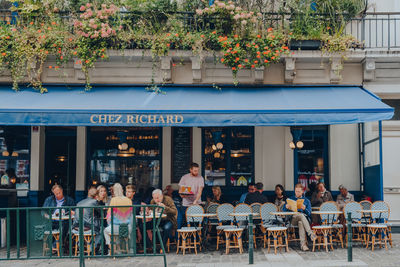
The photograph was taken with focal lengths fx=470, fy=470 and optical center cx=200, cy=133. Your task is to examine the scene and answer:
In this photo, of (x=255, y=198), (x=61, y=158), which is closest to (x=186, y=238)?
(x=255, y=198)

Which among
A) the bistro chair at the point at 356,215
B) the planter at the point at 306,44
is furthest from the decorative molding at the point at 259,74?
the bistro chair at the point at 356,215

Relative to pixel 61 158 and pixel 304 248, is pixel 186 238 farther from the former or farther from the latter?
pixel 61 158

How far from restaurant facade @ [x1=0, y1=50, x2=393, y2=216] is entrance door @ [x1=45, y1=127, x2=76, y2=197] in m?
0.03

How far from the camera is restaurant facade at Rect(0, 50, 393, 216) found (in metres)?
9.50

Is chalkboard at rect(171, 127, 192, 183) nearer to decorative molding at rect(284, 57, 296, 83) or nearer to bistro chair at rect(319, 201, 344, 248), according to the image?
decorative molding at rect(284, 57, 296, 83)

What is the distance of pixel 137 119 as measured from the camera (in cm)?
951

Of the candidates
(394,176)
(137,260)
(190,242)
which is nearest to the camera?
(137,260)

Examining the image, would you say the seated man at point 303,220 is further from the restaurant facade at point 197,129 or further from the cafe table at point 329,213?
the restaurant facade at point 197,129

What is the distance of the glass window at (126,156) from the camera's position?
12.4m

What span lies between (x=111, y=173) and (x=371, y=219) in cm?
655

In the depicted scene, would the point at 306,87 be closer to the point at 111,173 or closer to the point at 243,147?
the point at 243,147

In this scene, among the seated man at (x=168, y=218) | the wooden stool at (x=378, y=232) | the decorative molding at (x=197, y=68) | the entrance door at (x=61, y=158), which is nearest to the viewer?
the wooden stool at (x=378, y=232)

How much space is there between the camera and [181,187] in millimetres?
11172

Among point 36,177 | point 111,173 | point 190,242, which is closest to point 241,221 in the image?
point 190,242
